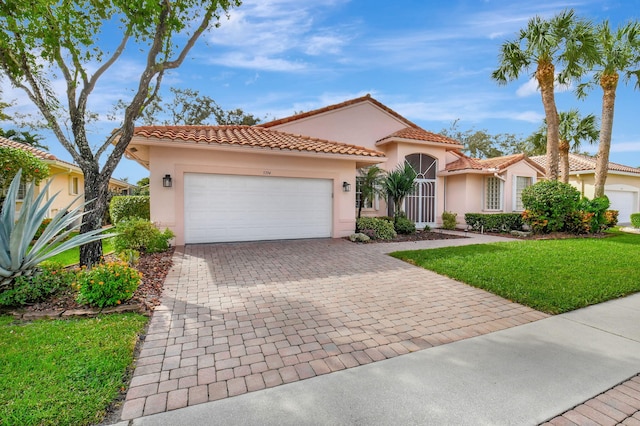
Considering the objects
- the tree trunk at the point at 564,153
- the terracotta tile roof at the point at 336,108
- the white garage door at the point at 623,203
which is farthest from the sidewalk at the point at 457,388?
the white garage door at the point at 623,203

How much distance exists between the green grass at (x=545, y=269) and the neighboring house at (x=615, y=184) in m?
13.3

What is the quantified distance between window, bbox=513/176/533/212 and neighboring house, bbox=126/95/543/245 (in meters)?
0.92

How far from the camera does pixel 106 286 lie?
14.9 ft

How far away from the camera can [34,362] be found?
3.10m

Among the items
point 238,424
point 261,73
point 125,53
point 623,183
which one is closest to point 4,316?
point 238,424

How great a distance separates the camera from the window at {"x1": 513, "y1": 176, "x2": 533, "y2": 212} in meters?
17.2

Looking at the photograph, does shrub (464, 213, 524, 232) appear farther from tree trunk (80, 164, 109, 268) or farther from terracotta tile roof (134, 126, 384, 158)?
tree trunk (80, 164, 109, 268)

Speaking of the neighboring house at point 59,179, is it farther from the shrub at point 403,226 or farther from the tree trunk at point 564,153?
the tree trunk at point 564,153

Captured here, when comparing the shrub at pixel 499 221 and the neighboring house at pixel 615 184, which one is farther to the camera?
the neighboring house at pixel 615 184

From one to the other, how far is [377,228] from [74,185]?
19.5 meters

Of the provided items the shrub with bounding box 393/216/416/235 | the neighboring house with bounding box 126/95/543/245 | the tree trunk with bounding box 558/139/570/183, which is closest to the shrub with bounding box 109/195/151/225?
the neighboring house with bounding box 126/95/543/245

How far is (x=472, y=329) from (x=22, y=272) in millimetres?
6736

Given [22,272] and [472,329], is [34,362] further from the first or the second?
[472,329]

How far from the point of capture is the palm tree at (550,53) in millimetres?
13445
